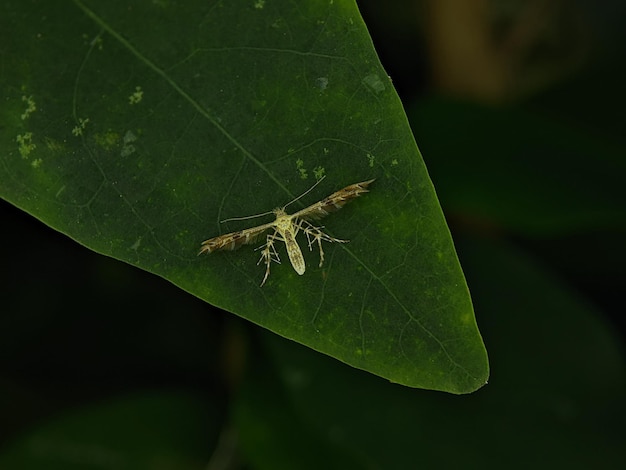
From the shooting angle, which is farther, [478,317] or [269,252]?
[478,317]

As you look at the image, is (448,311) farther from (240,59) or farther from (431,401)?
(431,401)

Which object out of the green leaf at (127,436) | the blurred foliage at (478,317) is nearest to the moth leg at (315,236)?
the blurred foliage at (478,317)

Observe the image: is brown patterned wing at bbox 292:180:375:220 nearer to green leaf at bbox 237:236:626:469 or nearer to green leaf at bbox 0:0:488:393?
green leaf at bbox 0:0:488:393

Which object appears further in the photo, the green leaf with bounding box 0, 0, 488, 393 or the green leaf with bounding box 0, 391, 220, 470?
the green leaf with bounding box 0, 391, 220, 470

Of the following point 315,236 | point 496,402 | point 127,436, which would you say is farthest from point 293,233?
point 127,436

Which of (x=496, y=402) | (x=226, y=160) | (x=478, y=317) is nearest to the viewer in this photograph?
(x=226, y=160)

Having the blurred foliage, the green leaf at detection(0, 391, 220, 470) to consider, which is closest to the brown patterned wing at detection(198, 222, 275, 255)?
the blurred foliage

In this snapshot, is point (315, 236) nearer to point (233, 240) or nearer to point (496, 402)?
point (233, 240)
